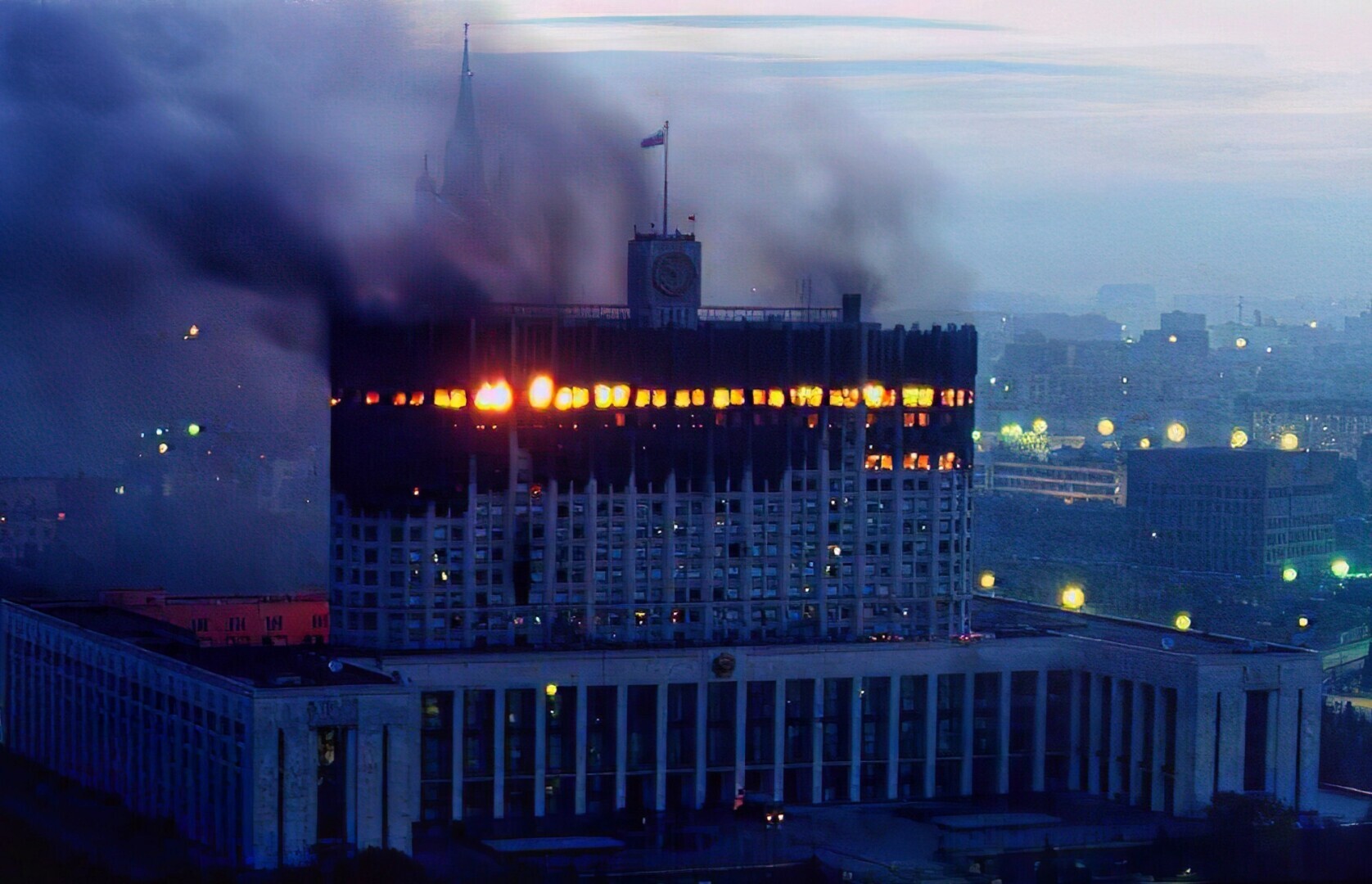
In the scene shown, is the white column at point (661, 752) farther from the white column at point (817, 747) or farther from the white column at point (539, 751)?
the white column at point (817, 747)

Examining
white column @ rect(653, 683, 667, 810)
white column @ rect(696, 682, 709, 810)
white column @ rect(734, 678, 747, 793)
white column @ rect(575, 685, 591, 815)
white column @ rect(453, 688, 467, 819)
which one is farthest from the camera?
white column @ rect(734, 678, 747, 793)

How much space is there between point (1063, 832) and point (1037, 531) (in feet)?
326

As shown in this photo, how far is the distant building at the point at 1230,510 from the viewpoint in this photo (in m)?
160

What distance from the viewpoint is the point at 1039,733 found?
3278 inches

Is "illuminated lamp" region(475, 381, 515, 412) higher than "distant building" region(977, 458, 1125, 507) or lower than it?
higher

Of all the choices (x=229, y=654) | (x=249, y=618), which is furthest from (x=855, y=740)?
(x=249, y=618)

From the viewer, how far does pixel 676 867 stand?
233 feet

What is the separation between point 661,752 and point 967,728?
9155mm

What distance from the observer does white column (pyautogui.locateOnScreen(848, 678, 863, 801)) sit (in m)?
81.3

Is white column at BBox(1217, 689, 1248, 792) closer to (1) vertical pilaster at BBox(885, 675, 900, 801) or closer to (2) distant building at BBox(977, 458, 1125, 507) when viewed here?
(1) vertical pilaster at BBox(885, 675, 900, 801)

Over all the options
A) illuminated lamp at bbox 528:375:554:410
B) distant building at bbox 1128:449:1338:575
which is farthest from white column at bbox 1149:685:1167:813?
distant building at bbox 1128:449:1338:575

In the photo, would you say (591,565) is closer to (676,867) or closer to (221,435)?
(676,867)

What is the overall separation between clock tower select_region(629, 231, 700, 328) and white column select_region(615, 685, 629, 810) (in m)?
11.4

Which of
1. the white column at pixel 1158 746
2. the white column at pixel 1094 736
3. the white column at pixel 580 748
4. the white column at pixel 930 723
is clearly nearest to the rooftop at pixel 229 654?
the white column at pixel 580 748
